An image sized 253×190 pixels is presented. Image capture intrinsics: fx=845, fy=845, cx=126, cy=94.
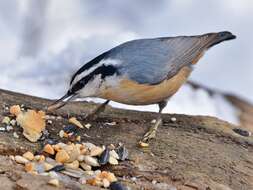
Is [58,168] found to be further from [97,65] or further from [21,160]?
[97,65]

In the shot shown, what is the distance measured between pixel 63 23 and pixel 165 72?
488cm

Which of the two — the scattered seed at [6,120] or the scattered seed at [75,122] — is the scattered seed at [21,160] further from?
the scattered seed at [75,122]

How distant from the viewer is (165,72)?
536cm

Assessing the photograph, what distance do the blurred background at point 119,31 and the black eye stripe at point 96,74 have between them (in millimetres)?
2314

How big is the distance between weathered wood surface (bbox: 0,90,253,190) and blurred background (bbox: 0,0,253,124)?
217cm

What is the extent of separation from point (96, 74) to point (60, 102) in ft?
0.93

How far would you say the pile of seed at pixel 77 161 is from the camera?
4.21 meters

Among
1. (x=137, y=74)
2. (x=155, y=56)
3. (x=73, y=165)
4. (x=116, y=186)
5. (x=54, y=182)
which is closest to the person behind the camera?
(x=54, y=182)

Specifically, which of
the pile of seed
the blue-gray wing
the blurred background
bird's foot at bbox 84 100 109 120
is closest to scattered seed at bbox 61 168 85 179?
the pile of seed

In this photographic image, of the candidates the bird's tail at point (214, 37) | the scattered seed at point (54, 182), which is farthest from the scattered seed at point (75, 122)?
the bird's tail at point (214, 37)

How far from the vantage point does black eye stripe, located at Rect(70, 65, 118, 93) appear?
497 cm

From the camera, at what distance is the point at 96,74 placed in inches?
198

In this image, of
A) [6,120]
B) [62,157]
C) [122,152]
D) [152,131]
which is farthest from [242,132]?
[6,120]

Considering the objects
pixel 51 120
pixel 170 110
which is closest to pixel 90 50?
pixel 170 110
